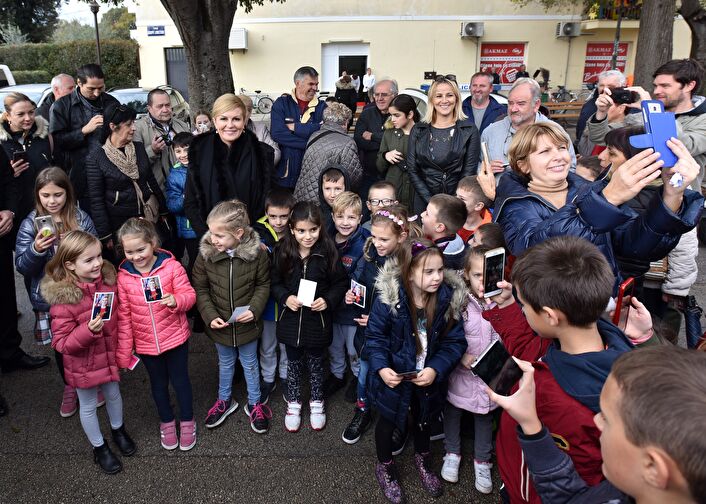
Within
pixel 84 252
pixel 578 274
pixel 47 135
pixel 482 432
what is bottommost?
pixel 482 432

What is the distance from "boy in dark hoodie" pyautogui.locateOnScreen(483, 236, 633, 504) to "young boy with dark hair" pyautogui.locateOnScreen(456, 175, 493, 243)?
1.95 metres

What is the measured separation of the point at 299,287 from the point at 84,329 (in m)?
1.26

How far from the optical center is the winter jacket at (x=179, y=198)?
14.8 feet

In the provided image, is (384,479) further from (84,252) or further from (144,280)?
(84,252)

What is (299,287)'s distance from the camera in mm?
3365

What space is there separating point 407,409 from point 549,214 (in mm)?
1253

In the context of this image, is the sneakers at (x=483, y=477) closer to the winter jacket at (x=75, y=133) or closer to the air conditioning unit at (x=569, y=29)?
the winter jacket at (x=75, y=133)

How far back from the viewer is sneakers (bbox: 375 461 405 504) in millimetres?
2783

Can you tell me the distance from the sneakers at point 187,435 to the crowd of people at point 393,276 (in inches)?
0.5

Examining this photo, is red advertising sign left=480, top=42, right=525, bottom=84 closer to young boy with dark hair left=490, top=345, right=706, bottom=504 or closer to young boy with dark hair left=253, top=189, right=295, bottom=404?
young boy with dark hair left=253, top=189, right=295, bottom=404

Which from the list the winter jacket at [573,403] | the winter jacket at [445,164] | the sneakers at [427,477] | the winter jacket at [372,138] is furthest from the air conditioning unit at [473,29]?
the winter jacket at [573,403]

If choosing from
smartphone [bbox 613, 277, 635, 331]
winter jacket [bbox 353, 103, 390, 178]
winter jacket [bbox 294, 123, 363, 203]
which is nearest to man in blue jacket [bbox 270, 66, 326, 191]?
winter jacket [bbox 294, 123, 363, 203]

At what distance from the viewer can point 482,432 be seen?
298 cm

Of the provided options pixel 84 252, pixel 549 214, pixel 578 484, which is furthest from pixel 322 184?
pixel 578 484
